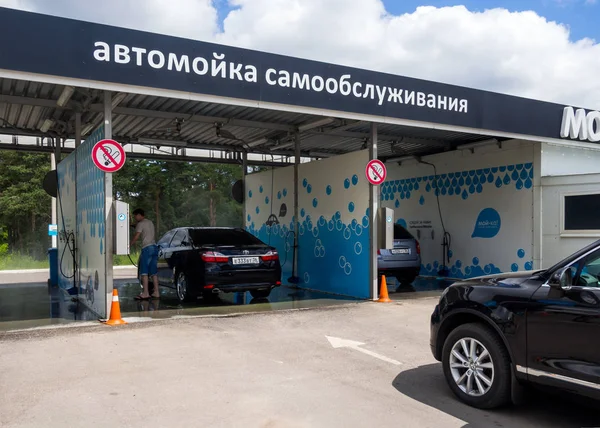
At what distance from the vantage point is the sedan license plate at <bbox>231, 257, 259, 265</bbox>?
9805 mm

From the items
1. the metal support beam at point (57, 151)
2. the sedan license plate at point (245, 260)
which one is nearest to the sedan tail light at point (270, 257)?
the sedan license plate at point (245, 260)

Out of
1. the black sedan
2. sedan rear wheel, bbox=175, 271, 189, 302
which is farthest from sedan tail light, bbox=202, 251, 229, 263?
sedan rear wheel, bbox=175, 271, 189, 302

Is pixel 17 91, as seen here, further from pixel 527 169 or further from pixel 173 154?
pixel 527 169

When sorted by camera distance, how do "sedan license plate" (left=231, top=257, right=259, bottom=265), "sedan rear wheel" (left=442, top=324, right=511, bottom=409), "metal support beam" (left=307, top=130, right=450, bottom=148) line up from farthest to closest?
"metal support beam" (left=307, top=130, right=450, bottom=148)
"sedan license plate" (left=231, top=257, right=259, bottom=265)
"sedan rear wheel" (left=442, top=324, right=511, bottom=409)

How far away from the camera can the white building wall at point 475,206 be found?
12820 mm

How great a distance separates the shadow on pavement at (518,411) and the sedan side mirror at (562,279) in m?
0.83

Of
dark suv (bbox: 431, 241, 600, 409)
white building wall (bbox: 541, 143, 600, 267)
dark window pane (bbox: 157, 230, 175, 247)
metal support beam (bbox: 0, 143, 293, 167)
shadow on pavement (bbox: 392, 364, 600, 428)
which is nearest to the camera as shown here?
dark suv (bbox: 431, 241, 600, 409)

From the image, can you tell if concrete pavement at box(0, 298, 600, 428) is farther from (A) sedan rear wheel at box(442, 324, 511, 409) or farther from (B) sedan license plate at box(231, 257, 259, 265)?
(B) sedan license plate at box(231, 257, 259, 265)

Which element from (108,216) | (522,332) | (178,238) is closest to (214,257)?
(178,238)

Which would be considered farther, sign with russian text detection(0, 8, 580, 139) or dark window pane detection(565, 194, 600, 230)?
dark window pane detection(565, 194, 600, 230)

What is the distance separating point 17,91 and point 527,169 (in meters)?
10.7

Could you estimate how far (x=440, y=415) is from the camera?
4.58 m

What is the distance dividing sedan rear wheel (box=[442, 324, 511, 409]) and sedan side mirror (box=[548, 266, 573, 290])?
0.70m

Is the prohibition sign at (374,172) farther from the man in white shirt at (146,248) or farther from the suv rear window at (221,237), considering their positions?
the man in white shirt at (146,248)
